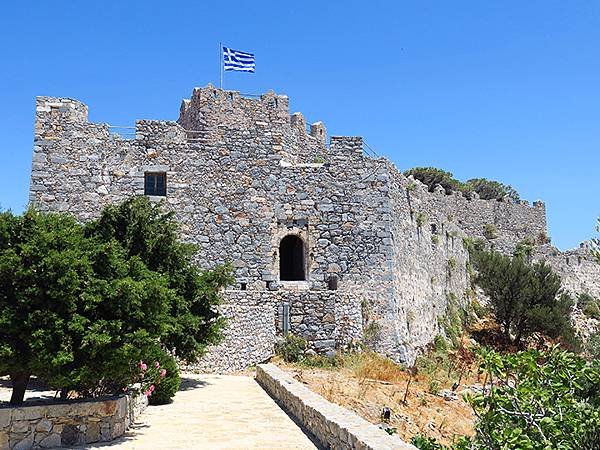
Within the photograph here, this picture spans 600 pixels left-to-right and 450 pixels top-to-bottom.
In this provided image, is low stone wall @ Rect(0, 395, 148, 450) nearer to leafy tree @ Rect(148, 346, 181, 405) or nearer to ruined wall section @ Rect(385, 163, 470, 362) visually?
leafy tree @ Rect(148, 346, 181, 405)

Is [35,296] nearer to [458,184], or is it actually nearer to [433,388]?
[433,388]

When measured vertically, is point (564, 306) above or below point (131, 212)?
below

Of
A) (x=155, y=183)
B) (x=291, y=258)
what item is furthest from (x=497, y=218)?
(x=155, y=183)

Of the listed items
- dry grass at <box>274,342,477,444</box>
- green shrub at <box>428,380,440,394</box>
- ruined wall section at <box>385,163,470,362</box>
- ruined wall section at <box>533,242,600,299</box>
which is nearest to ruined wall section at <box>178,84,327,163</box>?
ruined wall section at <box>385,163,470,362</box>

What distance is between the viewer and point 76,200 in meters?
20.0

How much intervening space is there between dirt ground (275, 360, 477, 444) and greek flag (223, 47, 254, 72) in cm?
1666

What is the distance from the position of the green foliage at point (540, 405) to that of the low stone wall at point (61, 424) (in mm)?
6033

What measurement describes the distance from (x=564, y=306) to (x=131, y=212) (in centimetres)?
2275

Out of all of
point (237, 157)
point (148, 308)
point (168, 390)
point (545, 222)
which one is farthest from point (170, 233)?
point (545, 222)

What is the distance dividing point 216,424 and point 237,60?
2159 centimetres

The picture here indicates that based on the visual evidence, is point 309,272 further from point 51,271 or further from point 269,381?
point 51,271

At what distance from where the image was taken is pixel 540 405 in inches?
251

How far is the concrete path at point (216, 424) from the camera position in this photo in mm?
9586

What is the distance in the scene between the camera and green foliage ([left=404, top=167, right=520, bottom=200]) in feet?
152
